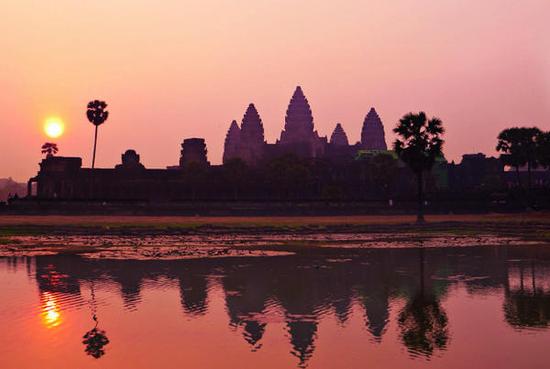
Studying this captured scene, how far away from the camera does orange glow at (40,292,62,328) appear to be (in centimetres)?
1822

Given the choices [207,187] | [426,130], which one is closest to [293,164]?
[207,187]

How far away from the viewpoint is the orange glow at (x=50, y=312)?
1822 cm

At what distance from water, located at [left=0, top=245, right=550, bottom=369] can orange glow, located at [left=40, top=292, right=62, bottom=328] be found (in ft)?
0.16

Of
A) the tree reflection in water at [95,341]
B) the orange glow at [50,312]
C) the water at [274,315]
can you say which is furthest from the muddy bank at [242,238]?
the tree reflection in water at [95,341]

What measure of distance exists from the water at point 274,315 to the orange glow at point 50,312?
50 mm

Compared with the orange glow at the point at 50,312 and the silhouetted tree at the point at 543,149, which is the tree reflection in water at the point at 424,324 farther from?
the silhouetted tree at the point at 543,149

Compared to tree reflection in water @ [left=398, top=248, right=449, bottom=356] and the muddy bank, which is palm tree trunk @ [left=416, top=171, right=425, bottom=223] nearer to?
the muddy bank

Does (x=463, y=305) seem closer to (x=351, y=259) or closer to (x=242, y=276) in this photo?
(x=242, y=276)

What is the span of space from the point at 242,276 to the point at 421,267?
8669 millimetres

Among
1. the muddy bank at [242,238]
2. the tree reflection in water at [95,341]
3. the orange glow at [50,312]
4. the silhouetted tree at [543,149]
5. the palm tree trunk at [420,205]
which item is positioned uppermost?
the silhouetted tree at [543,149]

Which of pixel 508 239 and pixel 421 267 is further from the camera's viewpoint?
pixel 508 239

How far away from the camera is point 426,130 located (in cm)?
8031

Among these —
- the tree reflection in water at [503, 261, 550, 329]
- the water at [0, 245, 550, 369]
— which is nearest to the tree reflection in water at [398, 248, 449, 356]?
the water at [0, 245, 550, 369]

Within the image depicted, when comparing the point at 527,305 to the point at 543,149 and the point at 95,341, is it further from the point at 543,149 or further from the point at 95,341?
the point at 543,149
